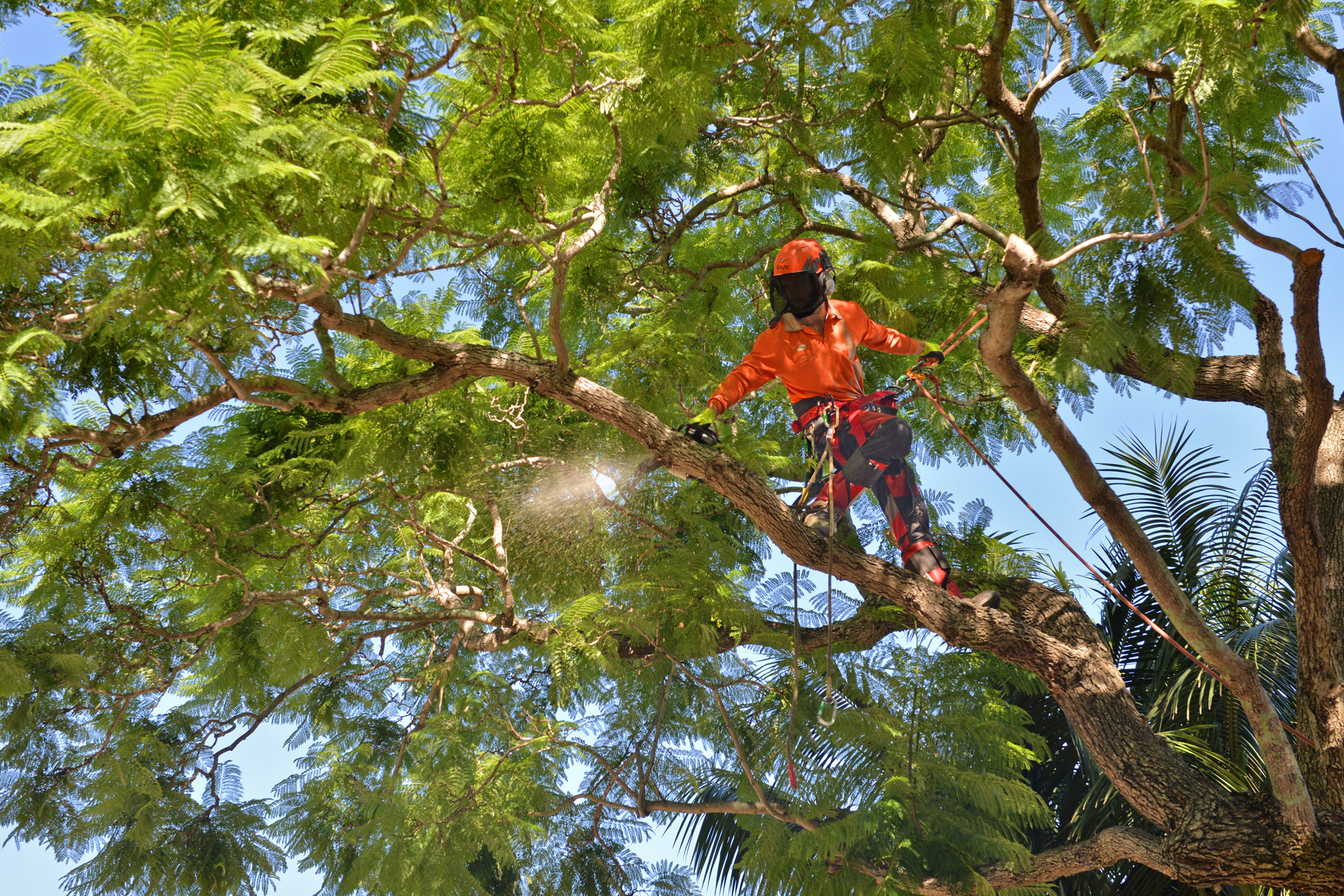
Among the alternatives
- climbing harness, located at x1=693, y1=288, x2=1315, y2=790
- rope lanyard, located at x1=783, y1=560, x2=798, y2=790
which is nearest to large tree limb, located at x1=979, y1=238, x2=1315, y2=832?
climbing harness, located at x1=693, y1=288, x2=1315, y2=790

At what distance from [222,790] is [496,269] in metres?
4.50

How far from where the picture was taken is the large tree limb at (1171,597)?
15.6 ft

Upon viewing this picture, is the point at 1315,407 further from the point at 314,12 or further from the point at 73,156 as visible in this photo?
the point at 73,156

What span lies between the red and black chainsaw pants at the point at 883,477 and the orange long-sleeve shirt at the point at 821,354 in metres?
0.18

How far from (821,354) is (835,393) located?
25cm

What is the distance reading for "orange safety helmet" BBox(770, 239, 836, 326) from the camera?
514 centimetres

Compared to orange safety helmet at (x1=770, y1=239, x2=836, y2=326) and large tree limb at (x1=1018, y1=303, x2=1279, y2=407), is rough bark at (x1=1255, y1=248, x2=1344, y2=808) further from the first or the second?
orange safety helmet at (x1=770, y1=239, x2=836, y2=326)

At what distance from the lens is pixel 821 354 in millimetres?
5352

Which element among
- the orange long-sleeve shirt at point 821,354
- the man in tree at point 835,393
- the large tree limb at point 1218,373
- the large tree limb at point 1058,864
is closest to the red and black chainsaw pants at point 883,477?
the man in tree at point 835,393

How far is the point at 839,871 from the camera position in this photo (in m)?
5.86

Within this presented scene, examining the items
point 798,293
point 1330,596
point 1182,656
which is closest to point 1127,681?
point 1182,656

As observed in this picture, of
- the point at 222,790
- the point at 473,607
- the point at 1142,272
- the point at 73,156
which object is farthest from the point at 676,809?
the point at 73,156

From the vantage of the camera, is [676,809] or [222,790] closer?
[676,809]

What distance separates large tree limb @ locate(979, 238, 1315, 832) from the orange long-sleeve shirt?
0.79m
